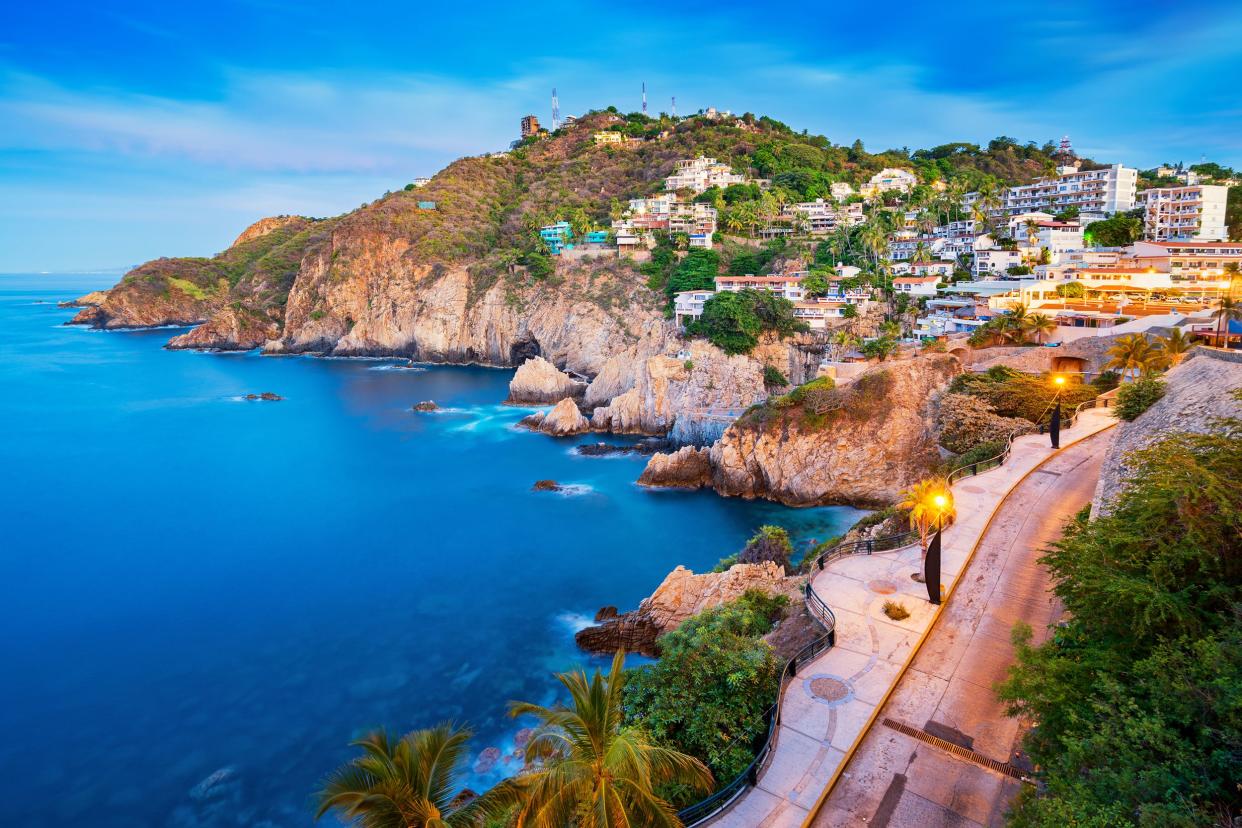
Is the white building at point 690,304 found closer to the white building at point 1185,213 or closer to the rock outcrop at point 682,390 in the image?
the rock outcrop at point 682,390

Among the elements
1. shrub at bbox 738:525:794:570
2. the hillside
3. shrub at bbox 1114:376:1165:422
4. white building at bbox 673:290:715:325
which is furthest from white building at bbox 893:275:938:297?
shrub at bbox 738:525:794:570

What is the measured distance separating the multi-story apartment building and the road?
71691mm

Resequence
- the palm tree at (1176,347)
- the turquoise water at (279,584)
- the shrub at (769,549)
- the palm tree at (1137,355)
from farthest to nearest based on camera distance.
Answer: the palm tree at (1137,355) → the palm tree at (1176,347) → the shrub at (769,549) → the turquoise water at (279,584)

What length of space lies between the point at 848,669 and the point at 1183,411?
13.4 m

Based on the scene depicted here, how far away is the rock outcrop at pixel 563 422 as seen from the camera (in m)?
55.7

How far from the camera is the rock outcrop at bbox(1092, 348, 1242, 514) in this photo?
1659 cm

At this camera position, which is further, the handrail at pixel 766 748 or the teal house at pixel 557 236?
the teal house at pixel 557 236

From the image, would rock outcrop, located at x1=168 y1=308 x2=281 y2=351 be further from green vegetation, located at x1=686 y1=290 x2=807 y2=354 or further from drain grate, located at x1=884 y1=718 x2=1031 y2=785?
drain grate, located at x1=884 y1=718 x2=1031 y2=785

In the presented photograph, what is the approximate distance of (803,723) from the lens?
12.4 meters

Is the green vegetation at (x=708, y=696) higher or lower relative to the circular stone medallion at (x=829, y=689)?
higher

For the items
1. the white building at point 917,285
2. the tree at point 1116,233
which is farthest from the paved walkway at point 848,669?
the tree at point 1116,233

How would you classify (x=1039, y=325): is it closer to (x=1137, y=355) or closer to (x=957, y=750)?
(x=1137, y=355)

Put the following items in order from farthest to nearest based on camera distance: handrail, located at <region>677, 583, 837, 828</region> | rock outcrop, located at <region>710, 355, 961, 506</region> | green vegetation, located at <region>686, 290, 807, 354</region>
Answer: green vegetation, located at <region>686, 290, 807, 354</region>, rock outcrop, located at <region>710, 355, 961, 506</region>, handrail, located at <region>677, 583, 837, 828</region>

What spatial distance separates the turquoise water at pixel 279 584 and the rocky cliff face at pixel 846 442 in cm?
250
